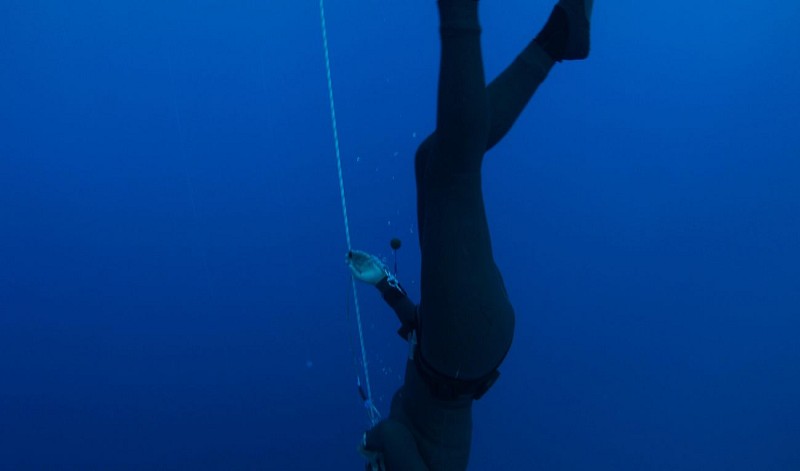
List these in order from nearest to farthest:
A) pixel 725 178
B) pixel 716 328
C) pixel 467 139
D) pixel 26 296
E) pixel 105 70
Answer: pixel 467 139, pixel 105 70, pixel 26 296, pixel 725 178, pixel 716 328

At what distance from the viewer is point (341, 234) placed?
1.75 m

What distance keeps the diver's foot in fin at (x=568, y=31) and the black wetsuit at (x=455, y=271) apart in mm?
22

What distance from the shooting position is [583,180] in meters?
1.75

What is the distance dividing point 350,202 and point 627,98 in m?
0.82

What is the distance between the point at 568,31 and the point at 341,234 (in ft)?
2.99

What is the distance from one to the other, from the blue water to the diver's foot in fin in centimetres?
60

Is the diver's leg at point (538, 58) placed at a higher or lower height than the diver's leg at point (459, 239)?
higher

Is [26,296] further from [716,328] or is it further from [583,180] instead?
[716,328]

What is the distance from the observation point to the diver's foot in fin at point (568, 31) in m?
1.03

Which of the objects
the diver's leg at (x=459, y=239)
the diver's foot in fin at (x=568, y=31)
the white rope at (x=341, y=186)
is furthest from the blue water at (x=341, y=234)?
the diver's leg at (x=459, y=239)

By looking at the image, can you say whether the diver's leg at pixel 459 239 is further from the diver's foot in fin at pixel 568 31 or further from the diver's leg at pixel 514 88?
the diver's foot in fin at pixel 568 31

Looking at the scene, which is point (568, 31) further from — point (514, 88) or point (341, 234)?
point (341, 234)

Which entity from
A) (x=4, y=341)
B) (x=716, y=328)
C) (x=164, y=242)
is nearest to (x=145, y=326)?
(x=164, y=242)

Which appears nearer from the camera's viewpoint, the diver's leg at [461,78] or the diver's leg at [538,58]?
the diver's leg at [461,78]
